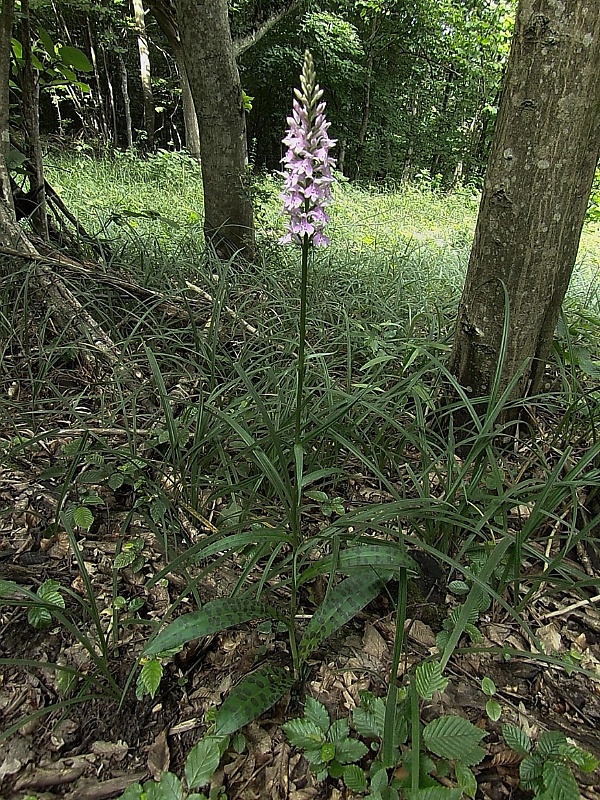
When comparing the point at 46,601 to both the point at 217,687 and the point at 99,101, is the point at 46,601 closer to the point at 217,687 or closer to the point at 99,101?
the point at 217,687

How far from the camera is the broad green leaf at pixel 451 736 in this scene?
3.03 feet

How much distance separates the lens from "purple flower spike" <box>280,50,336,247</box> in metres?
0.92

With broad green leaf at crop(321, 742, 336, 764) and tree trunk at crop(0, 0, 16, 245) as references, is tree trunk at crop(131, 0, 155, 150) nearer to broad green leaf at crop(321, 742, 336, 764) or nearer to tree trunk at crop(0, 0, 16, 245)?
tree trunk at crop(0, 0, 16, 245)

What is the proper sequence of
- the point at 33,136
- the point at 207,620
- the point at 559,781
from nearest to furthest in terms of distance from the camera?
the point at 559,781 → the point at 207,620 → the point at 33,136

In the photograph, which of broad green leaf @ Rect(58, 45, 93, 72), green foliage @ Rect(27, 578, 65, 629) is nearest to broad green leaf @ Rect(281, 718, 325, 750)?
green foliage @ Rect(27, 578, 65, 629)

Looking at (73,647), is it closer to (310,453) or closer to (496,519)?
(310,453)

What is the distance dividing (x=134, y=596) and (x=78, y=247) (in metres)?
2.23

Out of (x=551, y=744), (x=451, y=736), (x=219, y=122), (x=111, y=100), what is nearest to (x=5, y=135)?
(x=219, y=122)

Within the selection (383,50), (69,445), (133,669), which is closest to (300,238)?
(133,669)

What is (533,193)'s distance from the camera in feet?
4.98

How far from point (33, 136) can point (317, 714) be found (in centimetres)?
298

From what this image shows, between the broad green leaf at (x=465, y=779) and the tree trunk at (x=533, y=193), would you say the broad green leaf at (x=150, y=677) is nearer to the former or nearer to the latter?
the broad green leaf at (x=465, y=779)

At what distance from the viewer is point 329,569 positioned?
3.63 feet

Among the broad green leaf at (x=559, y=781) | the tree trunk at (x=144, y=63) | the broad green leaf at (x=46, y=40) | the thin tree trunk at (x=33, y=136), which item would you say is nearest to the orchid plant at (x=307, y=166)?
the broad green leaf at (x=559, y=781)
